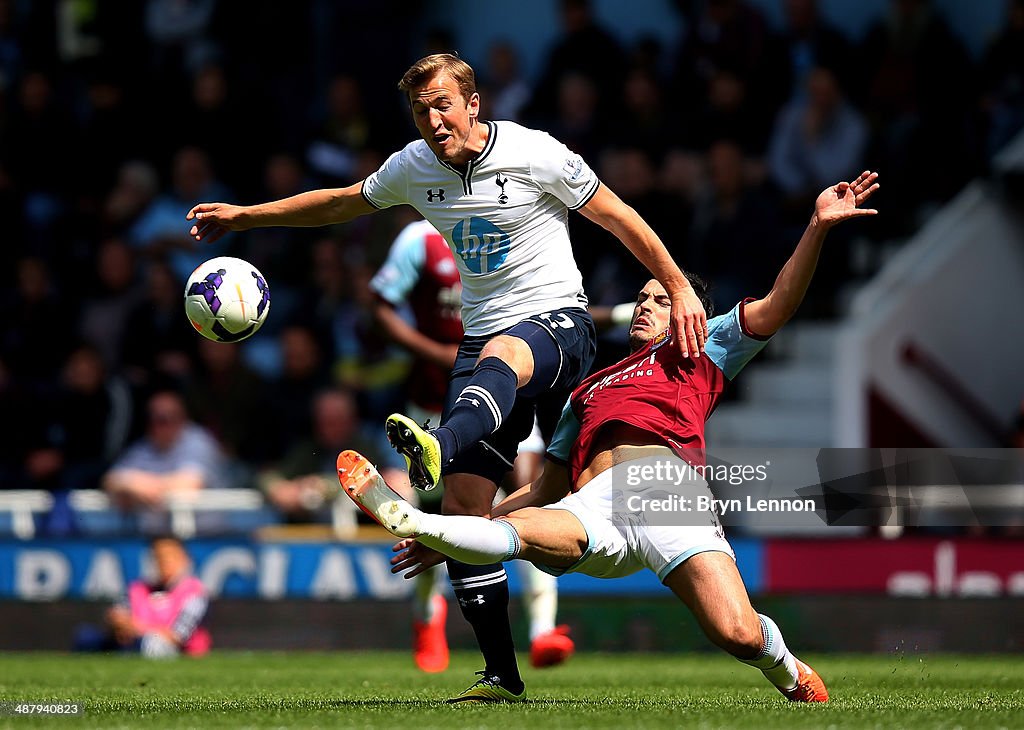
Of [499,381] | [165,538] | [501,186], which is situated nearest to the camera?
[499,381]

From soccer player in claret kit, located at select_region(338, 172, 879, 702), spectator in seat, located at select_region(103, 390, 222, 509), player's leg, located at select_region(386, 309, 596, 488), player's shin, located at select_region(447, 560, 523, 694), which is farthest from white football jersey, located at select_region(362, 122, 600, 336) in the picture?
spectator in seat, located at select_region(103, 390, 222, 509)

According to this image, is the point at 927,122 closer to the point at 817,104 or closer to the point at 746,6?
the point at 817,104

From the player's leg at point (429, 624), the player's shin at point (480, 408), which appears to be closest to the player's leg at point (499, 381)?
the player's shin at point (480, 408)

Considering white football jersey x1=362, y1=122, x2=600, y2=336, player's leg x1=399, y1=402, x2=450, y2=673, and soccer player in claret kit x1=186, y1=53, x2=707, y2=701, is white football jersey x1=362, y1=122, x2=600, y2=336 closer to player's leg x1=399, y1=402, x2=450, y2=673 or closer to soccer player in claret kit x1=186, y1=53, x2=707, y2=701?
soccer player in claret kit x1=186, y1=53, x2=707, y2=701

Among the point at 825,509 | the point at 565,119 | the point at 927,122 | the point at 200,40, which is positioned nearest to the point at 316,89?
the point at 200,40

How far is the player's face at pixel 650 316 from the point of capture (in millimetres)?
6375

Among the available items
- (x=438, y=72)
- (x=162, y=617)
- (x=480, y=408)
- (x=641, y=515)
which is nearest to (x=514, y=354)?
(x=480, y=408)

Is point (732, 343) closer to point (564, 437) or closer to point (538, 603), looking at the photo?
point (564, 437)

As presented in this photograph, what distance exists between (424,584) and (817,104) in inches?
218

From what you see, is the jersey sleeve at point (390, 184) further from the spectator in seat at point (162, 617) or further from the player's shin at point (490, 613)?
the spectator in seat at point (162, 617)

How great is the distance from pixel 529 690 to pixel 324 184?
779cm

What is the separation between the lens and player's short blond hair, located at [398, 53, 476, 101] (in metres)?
6.27

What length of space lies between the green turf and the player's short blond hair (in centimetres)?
220

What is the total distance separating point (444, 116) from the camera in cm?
627
